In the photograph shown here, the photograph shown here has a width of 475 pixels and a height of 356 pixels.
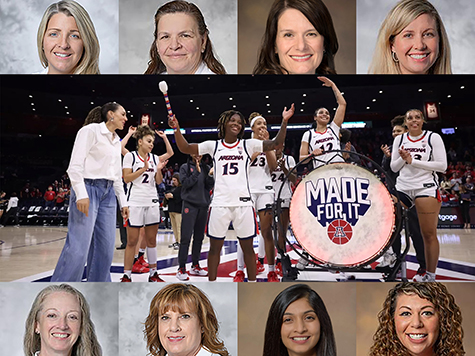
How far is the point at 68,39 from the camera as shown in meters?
3.72

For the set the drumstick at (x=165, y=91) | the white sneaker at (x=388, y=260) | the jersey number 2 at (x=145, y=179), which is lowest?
the white sneaker at (x=388, y=260)

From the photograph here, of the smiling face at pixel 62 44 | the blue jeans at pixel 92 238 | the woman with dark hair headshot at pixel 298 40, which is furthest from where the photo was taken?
the smiling face at pixel 62 44

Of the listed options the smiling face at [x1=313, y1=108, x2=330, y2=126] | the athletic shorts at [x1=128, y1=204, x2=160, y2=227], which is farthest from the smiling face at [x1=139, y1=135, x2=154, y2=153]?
the smiling face at [x1=313, y1=108, x2=330, y2=126]

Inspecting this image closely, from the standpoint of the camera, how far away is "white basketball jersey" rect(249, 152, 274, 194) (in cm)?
346

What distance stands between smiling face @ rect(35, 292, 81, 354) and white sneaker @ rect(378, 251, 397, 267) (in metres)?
2.42

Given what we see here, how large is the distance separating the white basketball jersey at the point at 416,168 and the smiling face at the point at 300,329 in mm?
1217

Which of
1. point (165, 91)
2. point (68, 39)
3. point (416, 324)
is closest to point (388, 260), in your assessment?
point (416, 324)

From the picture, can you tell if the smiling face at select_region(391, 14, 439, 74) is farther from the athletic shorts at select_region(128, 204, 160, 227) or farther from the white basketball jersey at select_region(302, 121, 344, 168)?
the athletic shorts at select_region(128, 204, 160, 227)

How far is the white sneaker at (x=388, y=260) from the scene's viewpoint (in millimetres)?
3344

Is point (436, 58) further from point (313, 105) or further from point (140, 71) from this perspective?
point (140, 71)

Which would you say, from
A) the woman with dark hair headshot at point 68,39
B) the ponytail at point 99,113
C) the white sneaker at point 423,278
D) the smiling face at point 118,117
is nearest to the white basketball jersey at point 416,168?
the white sneaker at point 423,278

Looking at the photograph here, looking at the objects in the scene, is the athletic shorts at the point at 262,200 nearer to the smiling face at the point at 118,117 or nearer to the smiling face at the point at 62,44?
the smiling face at the point at 118,117

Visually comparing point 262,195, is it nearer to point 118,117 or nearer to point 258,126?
point 258,126

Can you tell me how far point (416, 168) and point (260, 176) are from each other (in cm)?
125
